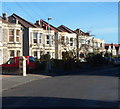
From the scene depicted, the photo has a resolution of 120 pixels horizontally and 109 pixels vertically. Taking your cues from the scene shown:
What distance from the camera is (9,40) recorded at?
42.2m

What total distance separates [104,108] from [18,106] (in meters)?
2.95

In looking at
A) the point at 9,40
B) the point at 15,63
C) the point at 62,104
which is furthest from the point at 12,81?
the point at 9,40

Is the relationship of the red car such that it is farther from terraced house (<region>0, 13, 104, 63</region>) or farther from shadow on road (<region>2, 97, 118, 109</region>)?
shadow on road (<region>2, 97, 118, 109</region>)

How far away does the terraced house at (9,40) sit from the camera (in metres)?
39.8

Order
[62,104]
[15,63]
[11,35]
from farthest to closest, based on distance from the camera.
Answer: [11,35] < [15,63] < [62,104]

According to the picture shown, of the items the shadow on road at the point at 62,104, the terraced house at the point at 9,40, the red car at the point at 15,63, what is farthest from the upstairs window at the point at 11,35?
the shadow on road at the point at 62,104

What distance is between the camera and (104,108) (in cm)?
901

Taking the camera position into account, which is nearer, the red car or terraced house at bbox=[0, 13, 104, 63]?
the red car

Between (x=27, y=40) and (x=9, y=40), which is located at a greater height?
(x=27, y=40)

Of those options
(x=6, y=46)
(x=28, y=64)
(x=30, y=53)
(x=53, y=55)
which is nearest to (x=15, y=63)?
(x=28, y=64)

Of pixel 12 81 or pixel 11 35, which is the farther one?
pixel 11 35

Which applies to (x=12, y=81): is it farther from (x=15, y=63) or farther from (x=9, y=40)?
(x=9, y=40)

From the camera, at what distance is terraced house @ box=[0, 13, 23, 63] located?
3975 cm

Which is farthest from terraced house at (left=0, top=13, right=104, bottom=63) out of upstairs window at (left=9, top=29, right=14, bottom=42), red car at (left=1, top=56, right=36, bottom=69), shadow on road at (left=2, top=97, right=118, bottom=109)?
shadow on road at (left=2, top=97, right=118, bottom=109)
